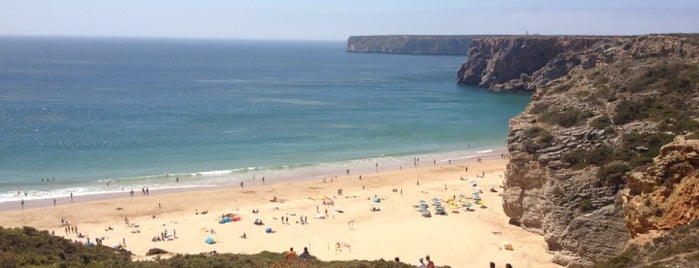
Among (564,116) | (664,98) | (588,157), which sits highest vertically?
(664,98)

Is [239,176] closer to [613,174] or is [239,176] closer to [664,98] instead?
[613,174]

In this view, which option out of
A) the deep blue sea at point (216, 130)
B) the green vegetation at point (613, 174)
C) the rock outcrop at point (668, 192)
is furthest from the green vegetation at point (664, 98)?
the deep blue sea at point (216, 130)

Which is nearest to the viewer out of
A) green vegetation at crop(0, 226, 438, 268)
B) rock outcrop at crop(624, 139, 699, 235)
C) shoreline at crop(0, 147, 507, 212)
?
green vegetation at crop(0, 226, 438, 268)

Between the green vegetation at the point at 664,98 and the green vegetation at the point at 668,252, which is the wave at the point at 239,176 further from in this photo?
the green vegetation at the point at 668,252

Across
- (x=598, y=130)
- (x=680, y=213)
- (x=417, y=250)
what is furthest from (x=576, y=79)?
(x=680, y=213)

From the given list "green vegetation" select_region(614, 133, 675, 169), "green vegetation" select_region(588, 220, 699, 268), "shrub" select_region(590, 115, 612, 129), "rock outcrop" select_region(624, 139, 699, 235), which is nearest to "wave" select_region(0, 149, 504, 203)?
"shrub" select_region(590, 115, 612, 129)

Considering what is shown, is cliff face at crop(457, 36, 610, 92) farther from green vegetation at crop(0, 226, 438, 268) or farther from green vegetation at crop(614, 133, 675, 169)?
green vegetation at crop(0, 226, 438, 268)

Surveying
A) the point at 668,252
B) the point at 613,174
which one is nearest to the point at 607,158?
the point at 613,174
